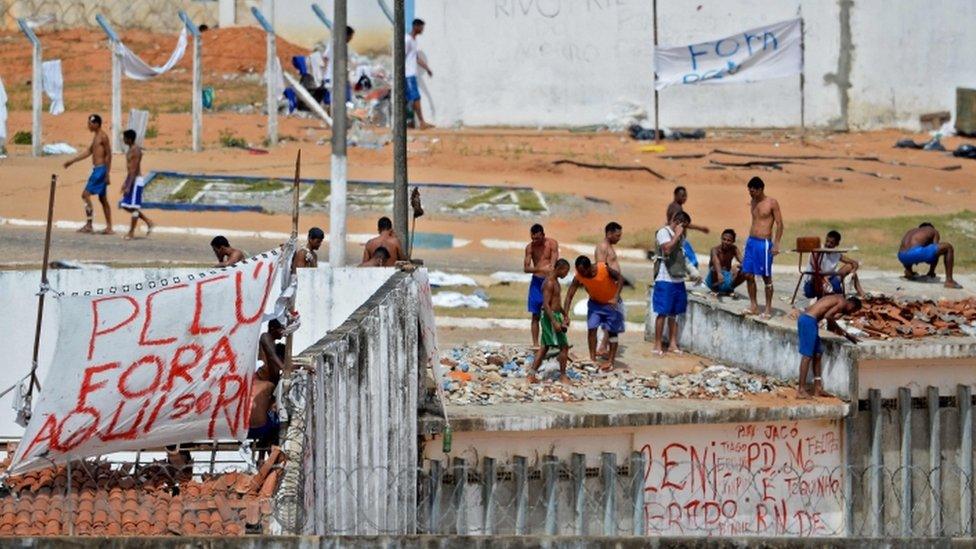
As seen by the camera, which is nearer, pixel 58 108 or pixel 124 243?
pixel 124 243

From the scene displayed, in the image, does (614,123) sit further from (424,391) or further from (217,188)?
(424,391)

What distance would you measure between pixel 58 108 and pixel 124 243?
8319 mm

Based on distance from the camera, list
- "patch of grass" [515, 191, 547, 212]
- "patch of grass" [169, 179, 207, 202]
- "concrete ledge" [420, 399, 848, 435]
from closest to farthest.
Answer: "concrete ledge" [420, 399, 848, 435]
"patch of grass" [169, 179, 207, 202]
"patch of grass" [515, 191, 547, 212]

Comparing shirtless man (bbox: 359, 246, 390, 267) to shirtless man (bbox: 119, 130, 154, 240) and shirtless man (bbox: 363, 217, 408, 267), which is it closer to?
shirtless man (bbox: 363, 217, 408, 267)

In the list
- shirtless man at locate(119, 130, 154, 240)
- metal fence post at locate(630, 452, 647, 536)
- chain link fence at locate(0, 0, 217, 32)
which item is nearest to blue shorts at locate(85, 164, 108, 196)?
shirtless man at locate(119, 130, 154, 240)

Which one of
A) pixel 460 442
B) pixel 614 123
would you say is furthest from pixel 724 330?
pixel 614 123

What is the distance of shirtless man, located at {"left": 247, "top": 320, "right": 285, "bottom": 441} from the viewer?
460 inches

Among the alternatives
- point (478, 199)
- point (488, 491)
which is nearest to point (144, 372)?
point (488, 491)

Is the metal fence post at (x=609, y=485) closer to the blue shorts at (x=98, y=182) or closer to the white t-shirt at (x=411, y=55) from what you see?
the blue shorts at (x=98, y=182)

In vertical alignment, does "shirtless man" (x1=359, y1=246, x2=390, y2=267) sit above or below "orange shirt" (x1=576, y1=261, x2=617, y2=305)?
above

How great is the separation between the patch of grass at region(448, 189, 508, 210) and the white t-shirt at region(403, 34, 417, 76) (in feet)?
22.0

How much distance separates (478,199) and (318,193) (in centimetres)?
224

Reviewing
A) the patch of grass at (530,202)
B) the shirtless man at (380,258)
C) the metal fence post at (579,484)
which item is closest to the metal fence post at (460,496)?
the metal fence post at (579,484)

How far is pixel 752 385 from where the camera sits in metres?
16.3
